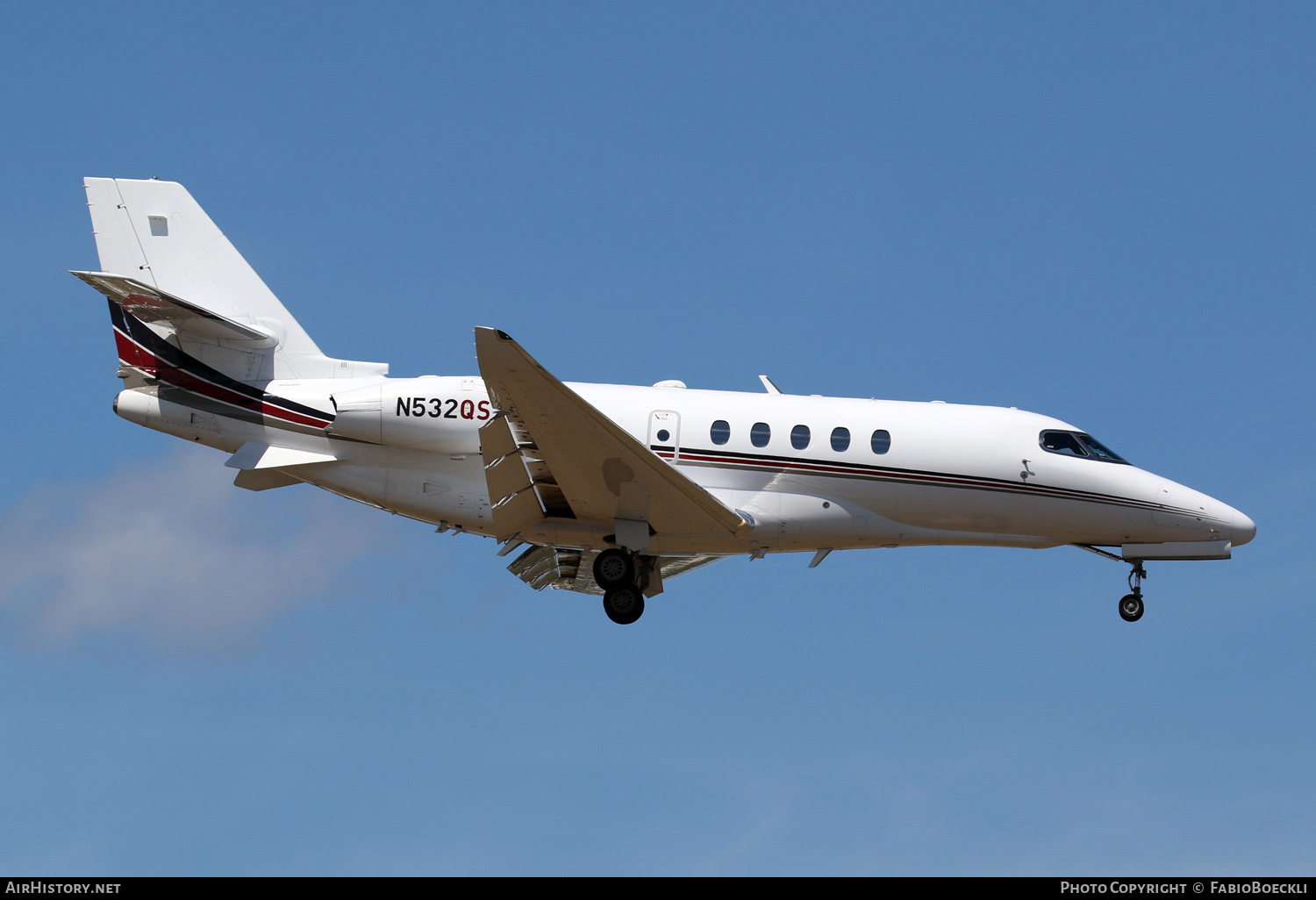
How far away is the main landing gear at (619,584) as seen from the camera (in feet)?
71.9

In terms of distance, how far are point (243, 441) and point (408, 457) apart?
107 inches

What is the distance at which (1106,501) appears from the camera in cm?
2278

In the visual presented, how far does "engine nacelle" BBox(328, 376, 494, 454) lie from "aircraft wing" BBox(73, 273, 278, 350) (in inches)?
79.8

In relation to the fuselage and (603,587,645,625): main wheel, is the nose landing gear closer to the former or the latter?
the fuselage

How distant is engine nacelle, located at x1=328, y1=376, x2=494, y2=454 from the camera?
72.0 feet

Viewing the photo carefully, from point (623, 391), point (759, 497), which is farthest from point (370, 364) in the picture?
point (759, 497)

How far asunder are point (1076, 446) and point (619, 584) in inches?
301

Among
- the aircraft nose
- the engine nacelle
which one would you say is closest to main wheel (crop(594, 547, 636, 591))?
the engine nacelle

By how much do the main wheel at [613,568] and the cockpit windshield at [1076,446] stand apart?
6856 mm

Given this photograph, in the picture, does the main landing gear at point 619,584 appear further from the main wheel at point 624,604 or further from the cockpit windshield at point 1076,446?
the cockpit windshield at point 1076,446

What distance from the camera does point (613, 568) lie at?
21.9 metres
